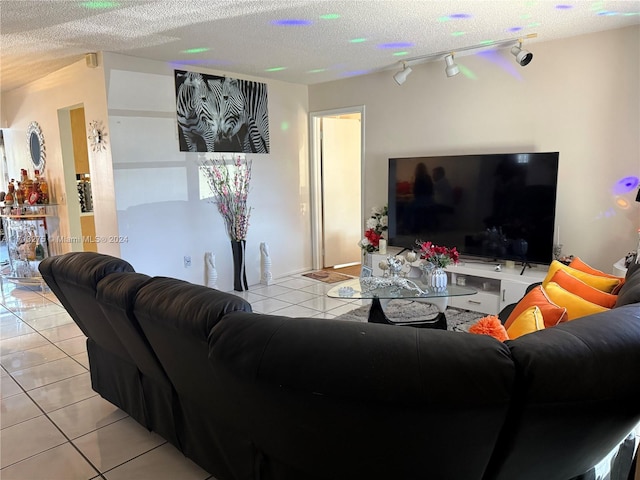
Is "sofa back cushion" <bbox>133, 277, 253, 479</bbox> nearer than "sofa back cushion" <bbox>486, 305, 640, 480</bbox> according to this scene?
No

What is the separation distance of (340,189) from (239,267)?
2.02 m

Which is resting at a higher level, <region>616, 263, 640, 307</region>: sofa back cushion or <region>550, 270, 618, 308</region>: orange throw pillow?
<region>616, 263, 640, 307</region>: sofa back cushion

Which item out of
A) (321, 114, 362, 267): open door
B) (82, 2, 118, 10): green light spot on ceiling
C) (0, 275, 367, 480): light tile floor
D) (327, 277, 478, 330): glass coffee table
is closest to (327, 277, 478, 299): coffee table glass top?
(327, 277, 478, 330): glass coffee table

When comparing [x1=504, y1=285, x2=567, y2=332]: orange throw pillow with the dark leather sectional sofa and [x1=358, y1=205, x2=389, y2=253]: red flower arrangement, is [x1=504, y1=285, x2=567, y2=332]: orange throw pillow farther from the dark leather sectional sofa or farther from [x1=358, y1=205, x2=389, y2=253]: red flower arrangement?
[x1=358, y1=205, x2=389, y2=253]: red flower arrangement

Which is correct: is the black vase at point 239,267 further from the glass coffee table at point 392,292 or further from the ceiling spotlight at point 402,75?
the ceiling spotlight at point 402,75

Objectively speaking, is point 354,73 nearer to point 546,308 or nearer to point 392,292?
point 392,292

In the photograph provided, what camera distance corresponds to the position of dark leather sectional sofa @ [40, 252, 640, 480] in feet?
3.41

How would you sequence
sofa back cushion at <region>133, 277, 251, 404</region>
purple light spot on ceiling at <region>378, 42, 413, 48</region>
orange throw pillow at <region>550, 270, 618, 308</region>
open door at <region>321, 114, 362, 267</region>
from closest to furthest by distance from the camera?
sofa back cushion at <region>133, 277, 251, 404</region>, orange throw pillow at <region>550, 270, 618, 308</region>, purple light spot on ceiling at <region>378, 42, 413, 48</region>, open door at <region>321, 114, 362, 267</region>

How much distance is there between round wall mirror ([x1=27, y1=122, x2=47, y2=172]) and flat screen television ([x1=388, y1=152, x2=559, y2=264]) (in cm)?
424

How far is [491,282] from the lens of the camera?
13.6 ft

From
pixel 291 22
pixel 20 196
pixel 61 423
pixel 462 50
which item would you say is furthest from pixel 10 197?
pixel 462 50

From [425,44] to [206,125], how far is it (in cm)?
235

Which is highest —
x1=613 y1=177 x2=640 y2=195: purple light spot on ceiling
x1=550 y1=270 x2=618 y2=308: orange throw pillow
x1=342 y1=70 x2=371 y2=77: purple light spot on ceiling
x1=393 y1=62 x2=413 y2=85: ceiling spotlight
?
x1=342 y1=70 x2=371 y2=77: purple light spot on ceiling

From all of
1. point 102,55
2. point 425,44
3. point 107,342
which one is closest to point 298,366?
point 107,342
